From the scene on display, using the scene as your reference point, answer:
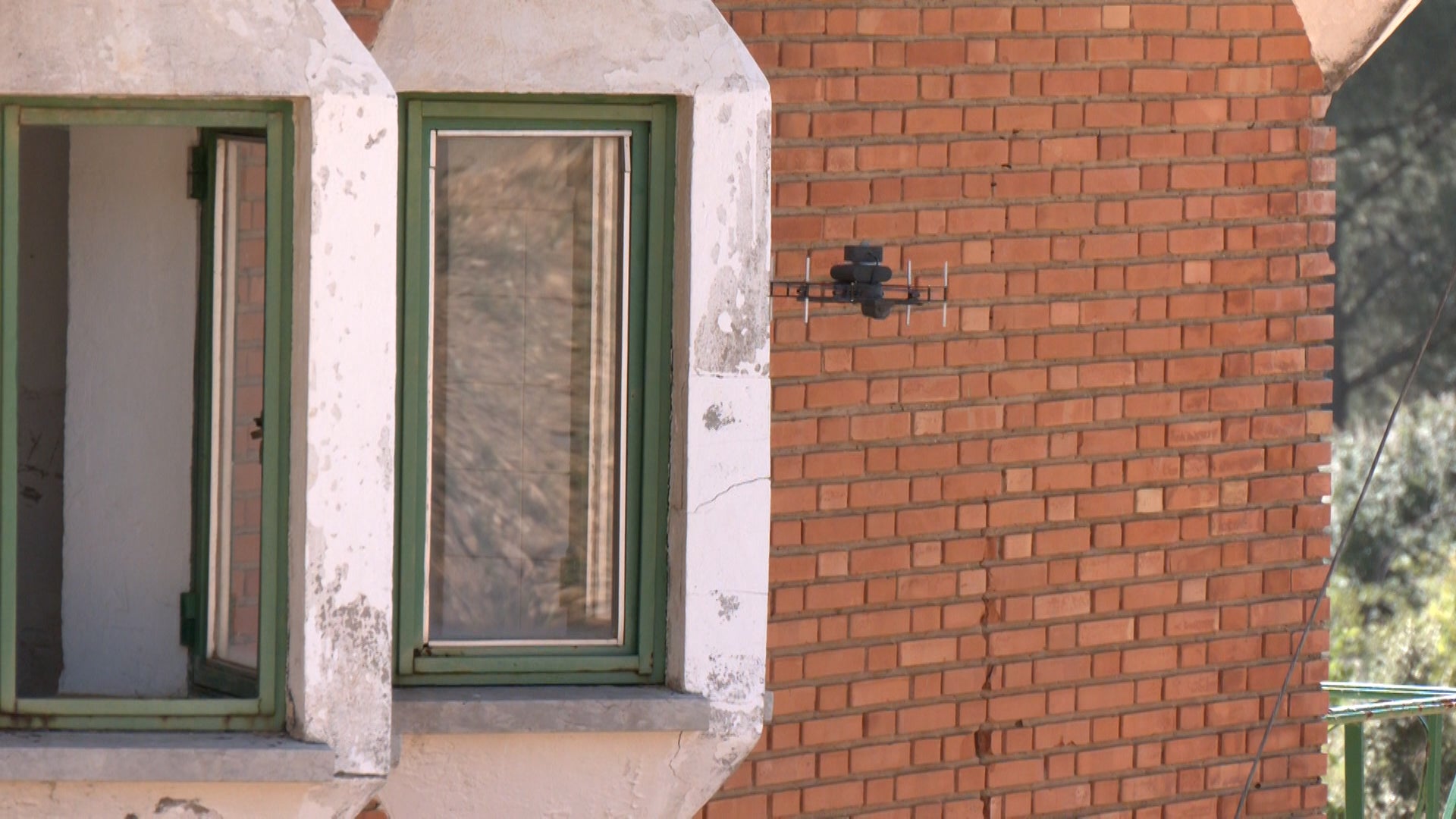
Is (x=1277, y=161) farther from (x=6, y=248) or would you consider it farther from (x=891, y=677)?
(x=6, y=248)

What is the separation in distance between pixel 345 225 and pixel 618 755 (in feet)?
4.32

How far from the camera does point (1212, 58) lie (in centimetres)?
581

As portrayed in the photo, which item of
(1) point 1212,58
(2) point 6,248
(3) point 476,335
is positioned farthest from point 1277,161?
(2) point 6,248

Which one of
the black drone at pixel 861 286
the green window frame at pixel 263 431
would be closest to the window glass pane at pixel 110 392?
the green window frame at pixel 263 431

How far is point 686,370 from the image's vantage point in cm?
450

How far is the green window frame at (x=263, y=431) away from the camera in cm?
409

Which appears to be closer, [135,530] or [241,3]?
[241,3]

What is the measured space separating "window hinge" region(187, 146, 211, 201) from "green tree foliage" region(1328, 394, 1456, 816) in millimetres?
19823

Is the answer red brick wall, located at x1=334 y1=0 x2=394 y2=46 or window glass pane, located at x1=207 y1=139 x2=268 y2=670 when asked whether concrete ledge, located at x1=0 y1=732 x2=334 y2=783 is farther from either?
red brick wall, located at x1=334 y1=0 x2=394 y2=46

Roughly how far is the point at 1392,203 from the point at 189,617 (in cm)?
2473

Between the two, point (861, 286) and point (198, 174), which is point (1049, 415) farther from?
point (198, 174)

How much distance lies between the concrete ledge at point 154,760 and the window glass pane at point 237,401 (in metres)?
0.32

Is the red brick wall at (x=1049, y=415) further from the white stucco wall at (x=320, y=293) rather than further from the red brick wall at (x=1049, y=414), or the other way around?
the white stucco wall at (x=320, y=293)

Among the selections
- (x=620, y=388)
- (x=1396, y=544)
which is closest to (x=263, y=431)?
(x=620, y=388)
